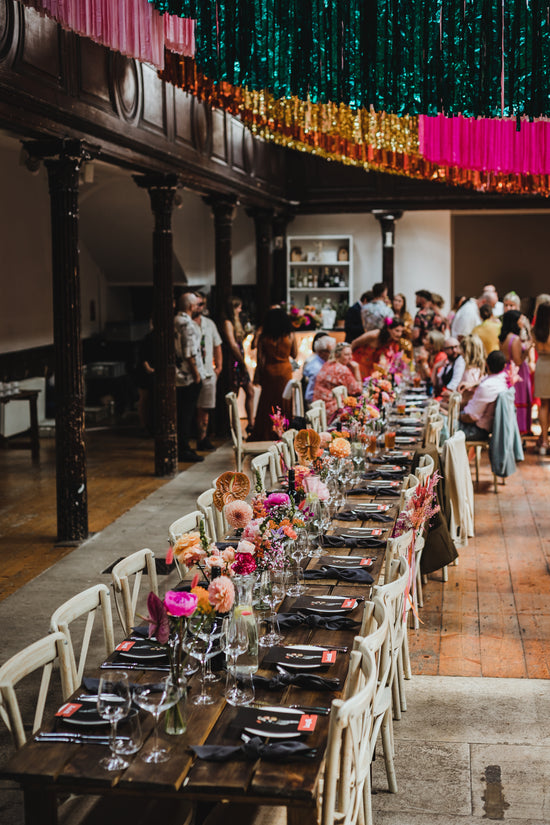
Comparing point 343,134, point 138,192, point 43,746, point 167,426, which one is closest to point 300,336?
point 138,192

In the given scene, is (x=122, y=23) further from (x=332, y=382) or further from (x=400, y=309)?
(x=400, y=309)

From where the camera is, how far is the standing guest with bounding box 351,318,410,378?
9.98 m

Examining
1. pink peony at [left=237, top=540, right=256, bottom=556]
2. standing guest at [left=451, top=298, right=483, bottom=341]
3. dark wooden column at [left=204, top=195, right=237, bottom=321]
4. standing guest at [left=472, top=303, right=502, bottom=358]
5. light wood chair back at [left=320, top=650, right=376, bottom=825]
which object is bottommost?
light wood chair back at [left=320, top=650, right=376, bottom=825]

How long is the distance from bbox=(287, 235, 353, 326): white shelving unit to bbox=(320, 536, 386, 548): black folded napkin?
11189 mm

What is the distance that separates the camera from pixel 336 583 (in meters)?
4.23

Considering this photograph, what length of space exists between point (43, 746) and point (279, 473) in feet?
13.3

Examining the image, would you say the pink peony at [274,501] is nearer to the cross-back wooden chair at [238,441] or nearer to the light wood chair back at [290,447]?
the light wood chair back at [290,447]

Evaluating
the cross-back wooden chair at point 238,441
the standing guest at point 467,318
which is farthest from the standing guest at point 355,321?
the cross-back wooden chair at point 238,441

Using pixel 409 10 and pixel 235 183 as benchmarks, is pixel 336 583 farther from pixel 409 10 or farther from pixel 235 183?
pixel 235 183

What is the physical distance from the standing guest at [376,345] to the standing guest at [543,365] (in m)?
1.72

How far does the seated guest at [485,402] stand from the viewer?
28.7 feet

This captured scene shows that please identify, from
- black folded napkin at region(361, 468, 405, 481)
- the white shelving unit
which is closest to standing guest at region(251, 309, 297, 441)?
black folded napkin at region(361, 468, 405, 481)

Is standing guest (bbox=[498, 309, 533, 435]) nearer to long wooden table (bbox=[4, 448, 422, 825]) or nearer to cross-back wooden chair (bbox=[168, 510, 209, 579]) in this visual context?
cross-back wooden chair (bbox=[168, 510, 209, 579])

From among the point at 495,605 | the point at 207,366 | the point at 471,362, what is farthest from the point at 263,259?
the point at 495,605
